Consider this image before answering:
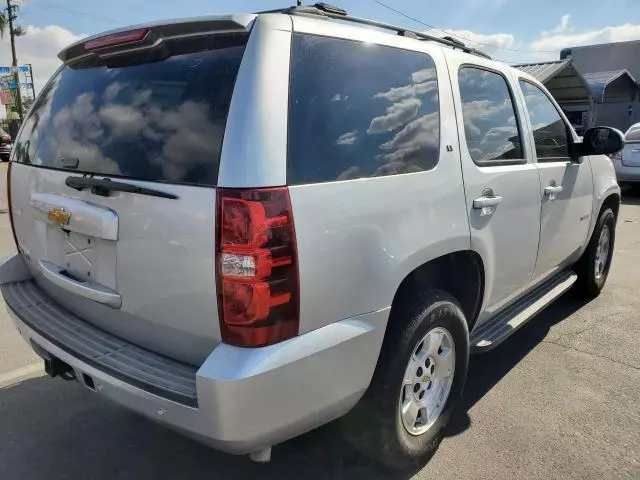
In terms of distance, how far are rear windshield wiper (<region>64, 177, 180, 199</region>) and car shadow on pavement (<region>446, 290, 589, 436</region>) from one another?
2.06 meters

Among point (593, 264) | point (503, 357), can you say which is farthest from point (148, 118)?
point (593, 264)

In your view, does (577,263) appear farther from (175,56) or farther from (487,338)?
(175,56)

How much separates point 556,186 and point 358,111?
211cm

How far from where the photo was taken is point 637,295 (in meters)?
5.24

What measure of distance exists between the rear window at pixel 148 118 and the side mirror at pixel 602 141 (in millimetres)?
3080

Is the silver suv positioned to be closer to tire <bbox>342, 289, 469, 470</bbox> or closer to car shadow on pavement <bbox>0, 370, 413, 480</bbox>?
tire <bbox>342, 289, 469, 470</bbox>

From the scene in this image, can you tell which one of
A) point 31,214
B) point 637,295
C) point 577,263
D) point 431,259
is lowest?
point 637,295

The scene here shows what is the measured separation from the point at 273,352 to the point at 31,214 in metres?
1.60

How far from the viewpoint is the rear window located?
6.30 ft

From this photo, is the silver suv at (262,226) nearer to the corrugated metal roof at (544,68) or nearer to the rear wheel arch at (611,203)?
the rear wheel arch at (611,203)

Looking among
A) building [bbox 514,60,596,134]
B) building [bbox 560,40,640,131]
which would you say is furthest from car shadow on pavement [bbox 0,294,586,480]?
building [bbox 560,40,640,131]

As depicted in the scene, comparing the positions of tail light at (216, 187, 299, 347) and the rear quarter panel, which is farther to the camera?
the rear quarter panel

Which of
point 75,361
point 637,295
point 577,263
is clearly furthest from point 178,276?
point 637,295

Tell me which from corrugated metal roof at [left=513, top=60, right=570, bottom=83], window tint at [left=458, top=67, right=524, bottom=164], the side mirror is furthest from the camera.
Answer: corrugated metal roof at [left=513, top=60, right=570, bottom=83]
